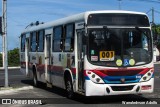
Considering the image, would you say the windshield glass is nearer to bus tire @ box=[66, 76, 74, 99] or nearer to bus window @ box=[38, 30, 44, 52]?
bus tire @ box=[66, 76, 74, 99]

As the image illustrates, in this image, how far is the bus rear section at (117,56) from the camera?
44.8ft

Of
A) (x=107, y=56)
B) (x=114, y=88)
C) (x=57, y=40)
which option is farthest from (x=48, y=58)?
(x=114, y=88)

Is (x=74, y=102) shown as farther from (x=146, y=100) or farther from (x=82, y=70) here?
(x=146, y=100)

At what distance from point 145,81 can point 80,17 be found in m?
3.03

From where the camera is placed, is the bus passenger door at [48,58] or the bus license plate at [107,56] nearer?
the bus license plate at [107,56]

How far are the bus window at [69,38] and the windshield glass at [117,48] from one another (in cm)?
158

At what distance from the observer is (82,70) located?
555 inches

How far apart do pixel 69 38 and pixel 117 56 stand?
2.50 m

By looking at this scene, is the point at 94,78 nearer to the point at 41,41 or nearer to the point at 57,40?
the point at 57,40

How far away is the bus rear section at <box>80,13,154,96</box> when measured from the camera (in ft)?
44.8

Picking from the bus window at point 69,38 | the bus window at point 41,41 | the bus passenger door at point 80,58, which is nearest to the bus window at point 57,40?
the bus window at point 69,38

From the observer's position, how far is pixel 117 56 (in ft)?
45.4

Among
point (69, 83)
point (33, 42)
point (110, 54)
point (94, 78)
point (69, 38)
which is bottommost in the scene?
point (69, 83)

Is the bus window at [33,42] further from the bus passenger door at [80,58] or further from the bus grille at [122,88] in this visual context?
the bus grille at [122,88]
